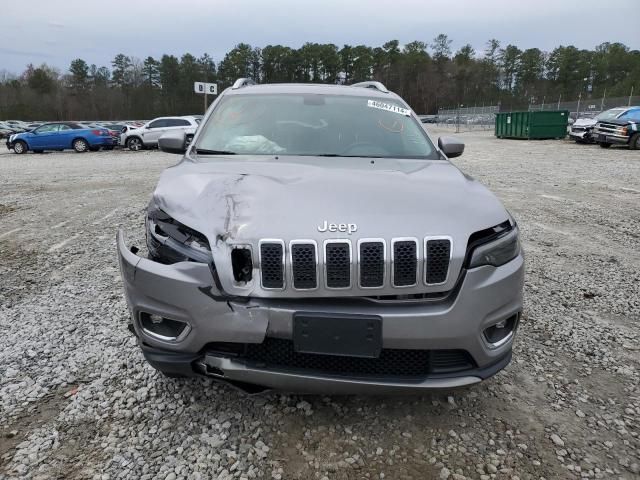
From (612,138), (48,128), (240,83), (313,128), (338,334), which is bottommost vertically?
(612,138)

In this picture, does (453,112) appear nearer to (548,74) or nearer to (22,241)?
(548,74)

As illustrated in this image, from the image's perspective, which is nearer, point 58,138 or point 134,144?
point 58,138

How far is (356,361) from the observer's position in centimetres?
202

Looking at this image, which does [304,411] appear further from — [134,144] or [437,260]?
[134,144]

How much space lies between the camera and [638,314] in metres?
3.68

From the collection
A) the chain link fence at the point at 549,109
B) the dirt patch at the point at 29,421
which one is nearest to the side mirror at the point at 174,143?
the dirt patch at the point at 29,421

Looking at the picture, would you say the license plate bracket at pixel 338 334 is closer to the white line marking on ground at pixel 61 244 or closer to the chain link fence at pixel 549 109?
the white line marking on ground at pixel 61 244

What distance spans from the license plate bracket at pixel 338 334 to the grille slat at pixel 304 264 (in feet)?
0.46

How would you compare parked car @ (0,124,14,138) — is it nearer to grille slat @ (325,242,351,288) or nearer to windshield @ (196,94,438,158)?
windshield @ (196,94,438,158)

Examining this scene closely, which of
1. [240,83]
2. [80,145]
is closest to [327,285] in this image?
[240,83]

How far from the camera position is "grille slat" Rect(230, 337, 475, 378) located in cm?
201

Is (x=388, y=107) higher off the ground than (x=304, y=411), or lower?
higher

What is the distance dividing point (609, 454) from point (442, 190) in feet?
4.81

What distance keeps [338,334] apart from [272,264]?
399 millimetres
